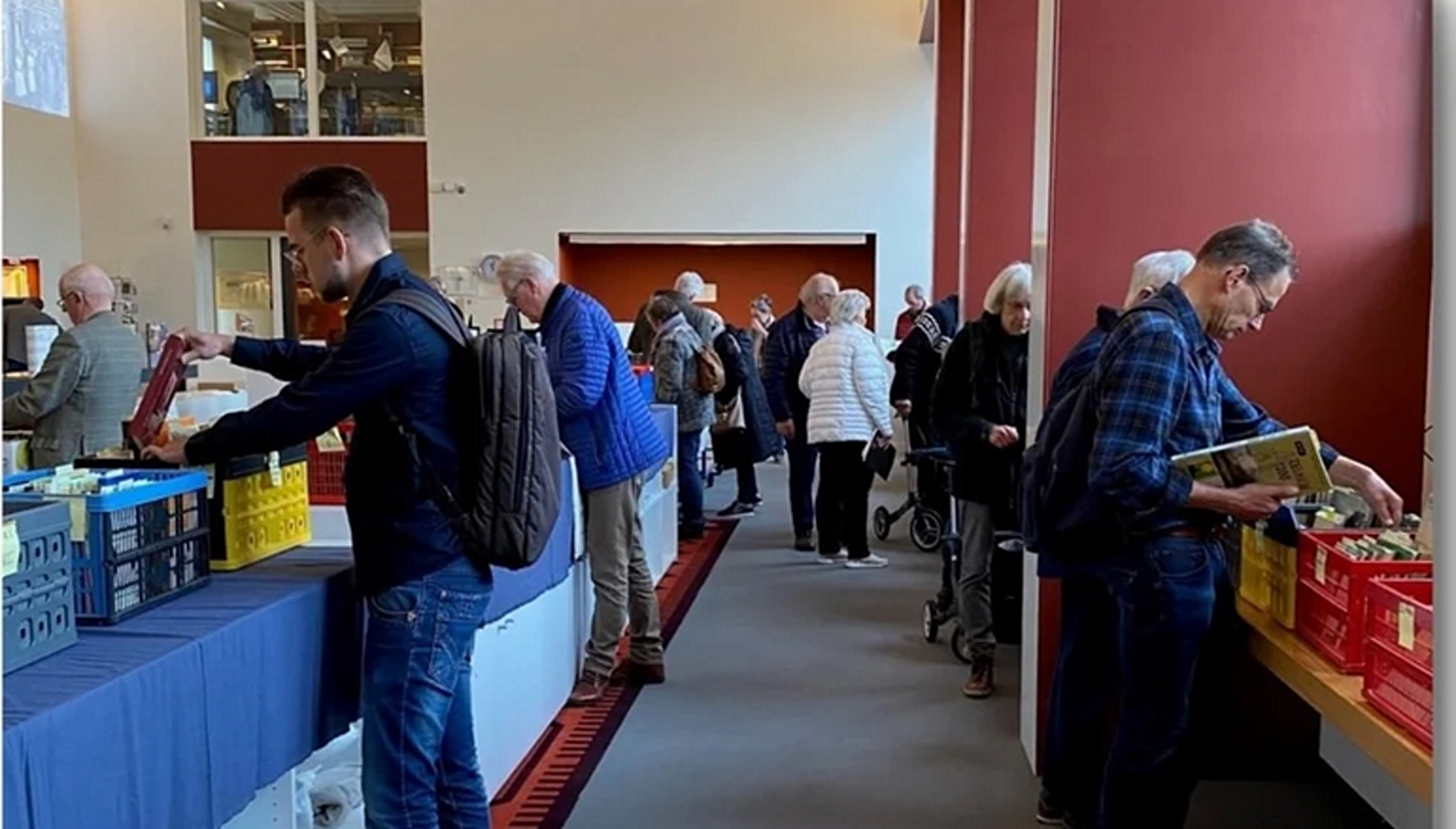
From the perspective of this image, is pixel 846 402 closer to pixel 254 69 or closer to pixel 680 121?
pixel 680 121

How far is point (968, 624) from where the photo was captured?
4.54 m

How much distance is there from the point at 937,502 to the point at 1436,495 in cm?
624

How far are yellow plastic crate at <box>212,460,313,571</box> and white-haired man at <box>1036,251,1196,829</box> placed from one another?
1.77 metres

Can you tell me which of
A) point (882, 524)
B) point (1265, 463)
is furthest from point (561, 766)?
point (882, 524)

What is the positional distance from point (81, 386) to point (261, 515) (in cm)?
259

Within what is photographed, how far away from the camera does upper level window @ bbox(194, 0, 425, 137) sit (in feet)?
43.1

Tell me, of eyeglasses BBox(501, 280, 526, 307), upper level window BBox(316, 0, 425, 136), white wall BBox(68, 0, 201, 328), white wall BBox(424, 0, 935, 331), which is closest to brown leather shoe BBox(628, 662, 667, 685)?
eyeglasses BBox(501, 280, 526, 307)

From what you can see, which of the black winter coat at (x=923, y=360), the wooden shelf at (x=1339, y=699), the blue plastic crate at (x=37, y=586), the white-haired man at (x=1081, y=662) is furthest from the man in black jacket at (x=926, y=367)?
the blue plastic crate at (x=37, y=586)

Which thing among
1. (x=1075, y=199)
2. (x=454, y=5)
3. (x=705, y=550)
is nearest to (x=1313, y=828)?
(x=1075, y=199)

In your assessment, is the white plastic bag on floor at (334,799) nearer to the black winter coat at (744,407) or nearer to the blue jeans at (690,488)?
the blue jeans at (690,488)

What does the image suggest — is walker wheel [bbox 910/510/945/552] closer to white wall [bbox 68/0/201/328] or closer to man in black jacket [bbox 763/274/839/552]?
man in black jacket [bbox 763/274/839/552]

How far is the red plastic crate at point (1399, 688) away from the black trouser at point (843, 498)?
395 centimetres

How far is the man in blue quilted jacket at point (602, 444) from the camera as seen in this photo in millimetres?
4008

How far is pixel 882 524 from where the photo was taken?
24.5 feet
